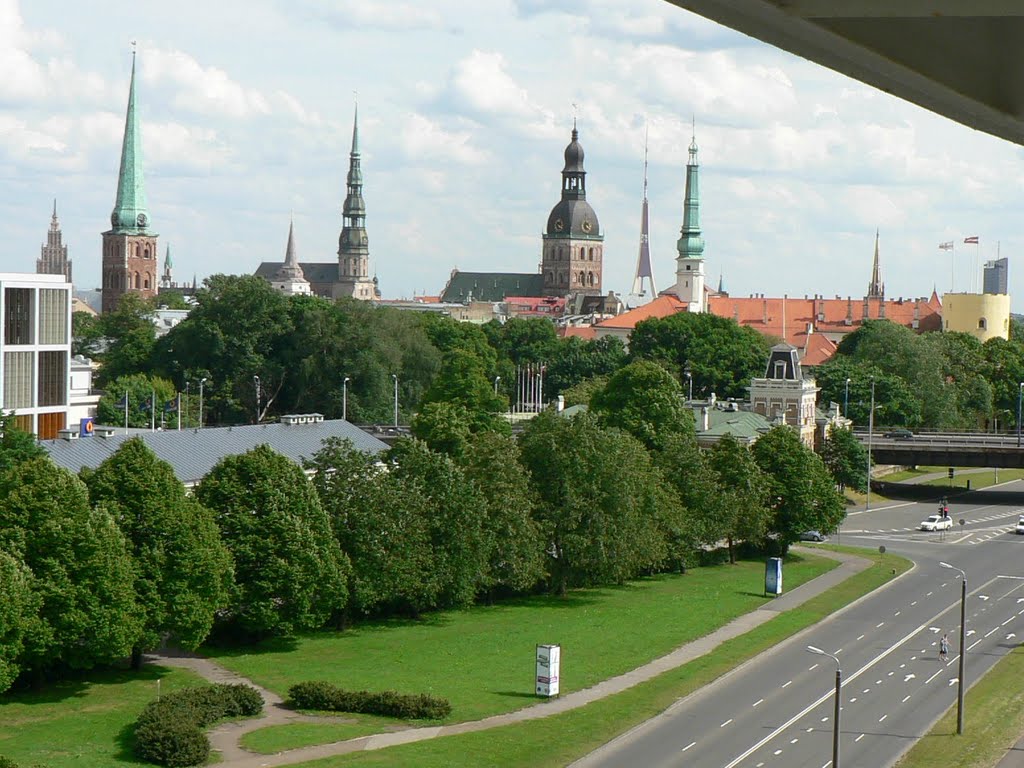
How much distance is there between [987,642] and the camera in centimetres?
6894

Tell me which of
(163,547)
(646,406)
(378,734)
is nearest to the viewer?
(378,734)

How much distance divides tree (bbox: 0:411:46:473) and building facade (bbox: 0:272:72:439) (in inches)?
1038

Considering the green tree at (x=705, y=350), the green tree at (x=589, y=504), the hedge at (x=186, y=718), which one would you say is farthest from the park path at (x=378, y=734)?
the green tree at (x=705, y=350)

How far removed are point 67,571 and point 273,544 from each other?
407 inches

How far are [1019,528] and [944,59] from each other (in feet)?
348

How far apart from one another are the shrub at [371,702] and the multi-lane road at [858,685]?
21.2ft

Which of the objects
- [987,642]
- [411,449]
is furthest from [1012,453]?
[411,449]

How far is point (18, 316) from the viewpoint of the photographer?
101812 millimetres

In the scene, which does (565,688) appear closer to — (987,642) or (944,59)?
(987,642)

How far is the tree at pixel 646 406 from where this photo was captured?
10706 centimetres

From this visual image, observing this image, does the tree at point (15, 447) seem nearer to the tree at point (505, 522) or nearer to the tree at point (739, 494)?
the tree at point (505, 522)

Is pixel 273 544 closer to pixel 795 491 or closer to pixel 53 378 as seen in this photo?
pixel 795 491

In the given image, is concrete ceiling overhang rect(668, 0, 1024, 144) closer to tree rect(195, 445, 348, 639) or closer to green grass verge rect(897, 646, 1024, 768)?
green grass verge rect(897, 646, 1024, 768)

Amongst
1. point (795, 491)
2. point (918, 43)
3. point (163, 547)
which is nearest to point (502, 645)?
point (163, 547)
